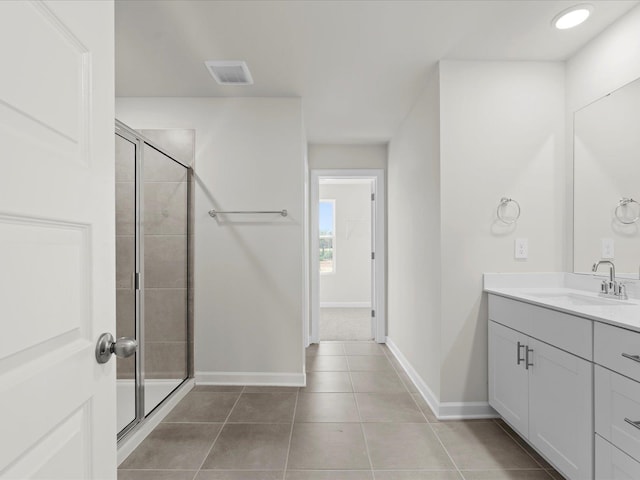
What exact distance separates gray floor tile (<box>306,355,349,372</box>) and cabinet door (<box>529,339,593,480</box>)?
1.89m

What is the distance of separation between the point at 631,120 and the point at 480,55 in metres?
0.97

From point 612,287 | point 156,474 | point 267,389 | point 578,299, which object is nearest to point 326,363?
point 267,389

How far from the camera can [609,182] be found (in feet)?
7.09

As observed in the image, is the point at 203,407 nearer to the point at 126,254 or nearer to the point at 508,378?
the point at 126,254

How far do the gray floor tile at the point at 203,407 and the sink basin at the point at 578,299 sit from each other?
2192 mm

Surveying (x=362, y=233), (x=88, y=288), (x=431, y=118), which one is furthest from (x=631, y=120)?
Result: (x=362, y=233)

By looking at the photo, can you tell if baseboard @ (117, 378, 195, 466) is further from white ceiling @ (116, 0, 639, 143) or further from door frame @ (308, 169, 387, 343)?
white ceiling @ (116, 0, 639, 143)

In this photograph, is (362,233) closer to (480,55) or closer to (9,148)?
(480,55)

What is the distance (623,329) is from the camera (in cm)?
141

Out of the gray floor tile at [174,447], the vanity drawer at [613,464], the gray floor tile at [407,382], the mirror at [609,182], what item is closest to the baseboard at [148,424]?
the gray floor tile at [174,447]

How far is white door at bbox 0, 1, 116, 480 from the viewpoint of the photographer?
546 mm

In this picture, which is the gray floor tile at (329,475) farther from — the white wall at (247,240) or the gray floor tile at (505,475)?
the white wall at (247,240)

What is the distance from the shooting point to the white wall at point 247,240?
318cm

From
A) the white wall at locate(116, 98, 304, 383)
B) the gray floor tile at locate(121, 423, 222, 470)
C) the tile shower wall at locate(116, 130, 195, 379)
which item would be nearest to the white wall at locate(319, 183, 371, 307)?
the white wall at locate(116, 98, 304, 383)
